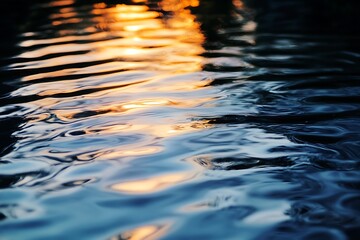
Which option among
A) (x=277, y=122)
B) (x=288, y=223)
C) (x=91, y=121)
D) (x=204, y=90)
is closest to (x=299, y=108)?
Result: (x=277, y=122)

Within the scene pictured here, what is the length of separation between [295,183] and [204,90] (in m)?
1.64

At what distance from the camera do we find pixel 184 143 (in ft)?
7.55

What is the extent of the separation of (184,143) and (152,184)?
48 cm

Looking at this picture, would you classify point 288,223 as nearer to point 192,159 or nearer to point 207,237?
point 207,237

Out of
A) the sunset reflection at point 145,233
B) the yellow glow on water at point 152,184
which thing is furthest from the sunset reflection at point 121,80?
the sunset reflection at point 145,233

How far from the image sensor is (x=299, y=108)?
286 cm

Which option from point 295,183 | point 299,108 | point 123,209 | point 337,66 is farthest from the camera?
point 337,66

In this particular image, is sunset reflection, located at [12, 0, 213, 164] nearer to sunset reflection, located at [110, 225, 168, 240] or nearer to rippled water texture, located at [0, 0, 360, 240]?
rippled water texture, located at [0, 0, 360, 240]

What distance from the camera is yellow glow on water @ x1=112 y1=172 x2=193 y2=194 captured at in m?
1.81

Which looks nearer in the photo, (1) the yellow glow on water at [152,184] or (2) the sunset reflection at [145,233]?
(2) the sunset reflection at [145,233]

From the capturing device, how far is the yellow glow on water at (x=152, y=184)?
1809 mm

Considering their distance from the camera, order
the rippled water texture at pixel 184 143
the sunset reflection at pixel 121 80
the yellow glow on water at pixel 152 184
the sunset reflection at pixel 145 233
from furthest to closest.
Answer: the sunset reflection at pixel 121 80 < the yellow glow on water at pixel 152 184 < the rippled water texture at pixel 184 143 < the sunset reflection at pixel 145 233

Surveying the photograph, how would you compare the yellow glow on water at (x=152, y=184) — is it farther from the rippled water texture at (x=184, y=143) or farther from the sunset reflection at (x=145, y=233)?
the sunset reflection at (x=145, y=233)

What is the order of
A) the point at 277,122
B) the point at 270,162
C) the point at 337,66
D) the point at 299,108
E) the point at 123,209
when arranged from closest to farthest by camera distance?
1. the point at 123,209
2. the point at 270,162
3. the point at 277,122
4. the point at 299,108
5. the point at 337,66
